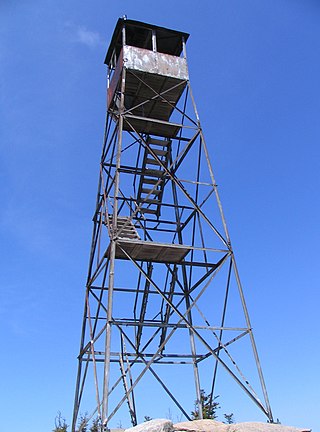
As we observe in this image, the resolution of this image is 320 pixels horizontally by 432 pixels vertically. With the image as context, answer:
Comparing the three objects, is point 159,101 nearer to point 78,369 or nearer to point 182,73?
point 182,73

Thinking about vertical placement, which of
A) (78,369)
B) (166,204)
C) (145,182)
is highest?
(145,182)

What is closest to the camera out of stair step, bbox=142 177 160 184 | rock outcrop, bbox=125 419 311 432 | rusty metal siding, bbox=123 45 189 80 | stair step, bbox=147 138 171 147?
rock outcrop, bbox=125 419 311 432

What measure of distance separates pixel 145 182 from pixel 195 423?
364 inches

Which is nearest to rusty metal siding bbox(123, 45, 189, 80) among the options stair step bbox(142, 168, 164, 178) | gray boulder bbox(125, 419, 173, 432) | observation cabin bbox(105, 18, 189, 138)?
observation cabin bbox(105, 18, 189, 138)

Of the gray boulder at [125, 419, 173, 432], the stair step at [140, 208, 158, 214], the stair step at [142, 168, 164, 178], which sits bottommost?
the gray boulder at [125, 419, 173, 432]

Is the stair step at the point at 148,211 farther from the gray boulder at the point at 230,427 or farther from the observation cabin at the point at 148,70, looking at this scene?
the gray boulder at the point at 230,427

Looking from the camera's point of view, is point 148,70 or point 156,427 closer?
point 156,427

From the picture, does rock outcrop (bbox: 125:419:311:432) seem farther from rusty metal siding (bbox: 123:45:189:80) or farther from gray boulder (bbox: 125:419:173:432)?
rusty metal siding (bbox: 123:45:189:80)

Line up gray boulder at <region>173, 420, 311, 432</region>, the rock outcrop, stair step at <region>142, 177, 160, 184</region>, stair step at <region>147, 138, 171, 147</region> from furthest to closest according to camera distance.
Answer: stair step at <region>147, 138, 171, 147</region> → stair step at <region>142, 177, 160, 184</region> → gray boulder at <region>173, 420, 311, 432</region> → the rock outcrop

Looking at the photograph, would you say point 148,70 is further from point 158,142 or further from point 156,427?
point 156,427

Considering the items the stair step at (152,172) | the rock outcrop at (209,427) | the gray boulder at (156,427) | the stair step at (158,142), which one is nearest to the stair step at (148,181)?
the stair step at (152,172)

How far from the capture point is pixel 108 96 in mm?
17641

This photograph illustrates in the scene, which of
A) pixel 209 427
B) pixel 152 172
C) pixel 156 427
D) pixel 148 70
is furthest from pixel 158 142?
pixel 156 427

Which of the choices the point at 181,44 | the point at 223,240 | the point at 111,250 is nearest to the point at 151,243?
the point at 111,250
